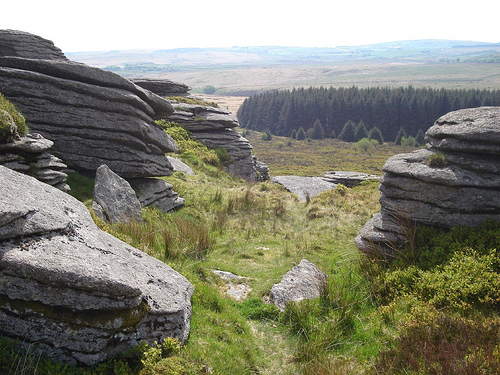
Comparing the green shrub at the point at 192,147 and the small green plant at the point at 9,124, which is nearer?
the small green plant at the point at 9,124

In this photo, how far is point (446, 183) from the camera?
10.1 meters

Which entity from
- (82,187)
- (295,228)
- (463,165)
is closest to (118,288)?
(82,187)

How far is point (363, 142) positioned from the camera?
423 feet

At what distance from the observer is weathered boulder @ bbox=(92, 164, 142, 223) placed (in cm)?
1162

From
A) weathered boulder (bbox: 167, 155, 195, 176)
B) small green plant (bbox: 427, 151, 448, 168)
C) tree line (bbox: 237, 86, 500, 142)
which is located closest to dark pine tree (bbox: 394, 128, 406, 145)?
tree line (bbox: 237, 86, 500, 142)

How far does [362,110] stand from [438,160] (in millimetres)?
162628

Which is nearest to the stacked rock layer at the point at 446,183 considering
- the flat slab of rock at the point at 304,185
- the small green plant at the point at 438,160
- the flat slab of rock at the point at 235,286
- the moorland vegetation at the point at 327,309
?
the small green plant at the point at 438,160

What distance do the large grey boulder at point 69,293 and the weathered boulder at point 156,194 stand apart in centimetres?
835

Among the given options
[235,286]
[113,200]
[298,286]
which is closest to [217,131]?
[113,200]

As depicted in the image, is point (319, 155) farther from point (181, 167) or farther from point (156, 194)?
point (156, 194)

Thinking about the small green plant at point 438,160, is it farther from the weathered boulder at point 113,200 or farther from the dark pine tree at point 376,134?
the dark pine tree at point 376,134

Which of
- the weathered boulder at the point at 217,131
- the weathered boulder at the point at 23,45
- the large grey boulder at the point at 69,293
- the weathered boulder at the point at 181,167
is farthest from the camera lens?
the weathered boulder at the point at 217,131

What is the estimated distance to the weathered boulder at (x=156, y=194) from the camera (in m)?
15.1

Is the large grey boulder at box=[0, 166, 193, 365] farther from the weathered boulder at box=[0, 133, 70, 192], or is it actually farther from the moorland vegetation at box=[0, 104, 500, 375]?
the weathered boulder at box=[0, 133, 70, 192]
